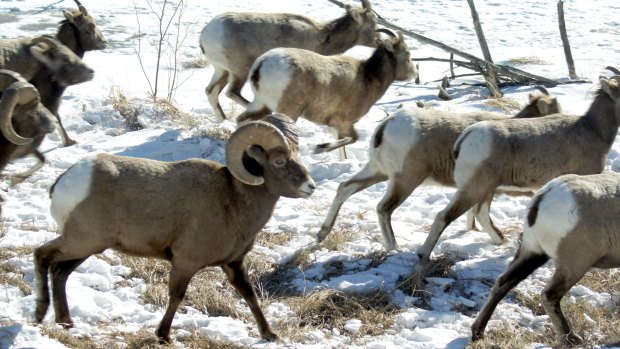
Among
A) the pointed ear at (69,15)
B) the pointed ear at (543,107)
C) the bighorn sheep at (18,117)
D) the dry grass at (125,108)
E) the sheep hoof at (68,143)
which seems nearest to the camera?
the bighorn sheep at (18,117)

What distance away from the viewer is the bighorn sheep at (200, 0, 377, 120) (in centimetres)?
1222

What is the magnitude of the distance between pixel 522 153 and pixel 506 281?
184cm

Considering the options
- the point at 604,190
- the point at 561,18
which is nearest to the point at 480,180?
the point at 604,190

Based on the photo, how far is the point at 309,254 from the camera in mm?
8758

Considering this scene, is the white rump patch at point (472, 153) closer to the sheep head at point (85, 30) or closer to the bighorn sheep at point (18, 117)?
the bighorn sheep at point (18, 117)

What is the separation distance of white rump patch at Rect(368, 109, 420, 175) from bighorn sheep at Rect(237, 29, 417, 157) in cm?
170

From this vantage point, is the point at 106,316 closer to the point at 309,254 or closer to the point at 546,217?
the point at 309,254

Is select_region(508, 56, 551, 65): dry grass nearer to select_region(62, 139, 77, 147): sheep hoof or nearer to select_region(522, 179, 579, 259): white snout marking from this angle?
select_region(62, 139, 77, 147): sheep hoof

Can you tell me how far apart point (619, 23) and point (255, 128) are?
605 inches

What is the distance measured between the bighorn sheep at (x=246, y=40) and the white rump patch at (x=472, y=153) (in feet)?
13.4

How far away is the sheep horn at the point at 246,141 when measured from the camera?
6855 millimetres

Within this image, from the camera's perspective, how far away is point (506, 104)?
1278cm

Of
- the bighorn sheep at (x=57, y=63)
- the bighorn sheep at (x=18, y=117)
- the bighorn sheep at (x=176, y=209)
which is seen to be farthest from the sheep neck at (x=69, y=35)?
the bighorn sheep at (x=176, y=209)

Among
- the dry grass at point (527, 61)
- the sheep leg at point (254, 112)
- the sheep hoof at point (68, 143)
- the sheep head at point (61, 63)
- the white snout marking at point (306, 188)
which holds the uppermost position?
the white snout marking at point (306, 188)
